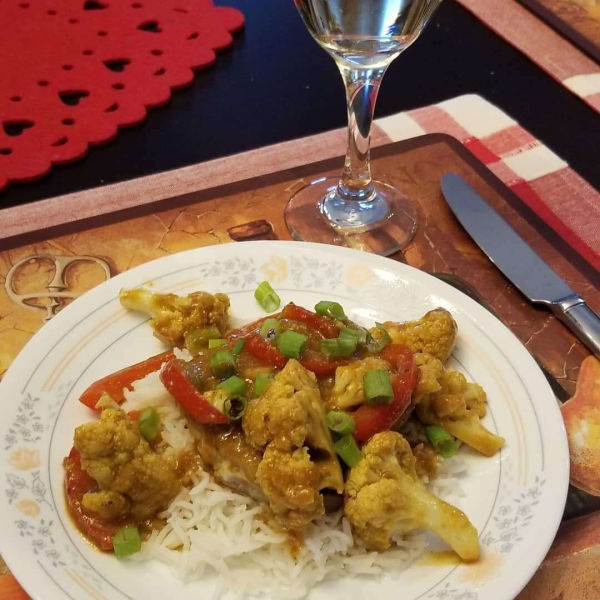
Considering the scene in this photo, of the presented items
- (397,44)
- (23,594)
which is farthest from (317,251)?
(23,594)

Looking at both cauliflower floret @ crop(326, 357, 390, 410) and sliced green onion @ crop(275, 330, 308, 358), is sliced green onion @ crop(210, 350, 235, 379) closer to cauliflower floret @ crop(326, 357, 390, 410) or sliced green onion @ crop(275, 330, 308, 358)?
sliced green onion @ crop(275, 330, 308, 358)

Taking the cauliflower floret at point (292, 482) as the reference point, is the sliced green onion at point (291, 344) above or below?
above

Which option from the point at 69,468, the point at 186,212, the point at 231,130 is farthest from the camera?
the point at 231,130

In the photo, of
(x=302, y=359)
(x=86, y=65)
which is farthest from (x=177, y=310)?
(x=86, y=65)

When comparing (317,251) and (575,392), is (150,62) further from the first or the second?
(575,392)

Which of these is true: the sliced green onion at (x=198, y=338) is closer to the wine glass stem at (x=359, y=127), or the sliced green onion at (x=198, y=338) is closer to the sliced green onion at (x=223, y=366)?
the sliced green onion at (x=223, y=366)

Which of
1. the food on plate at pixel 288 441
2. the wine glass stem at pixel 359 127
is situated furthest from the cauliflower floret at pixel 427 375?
the wine glass stem at pixel 359 127
